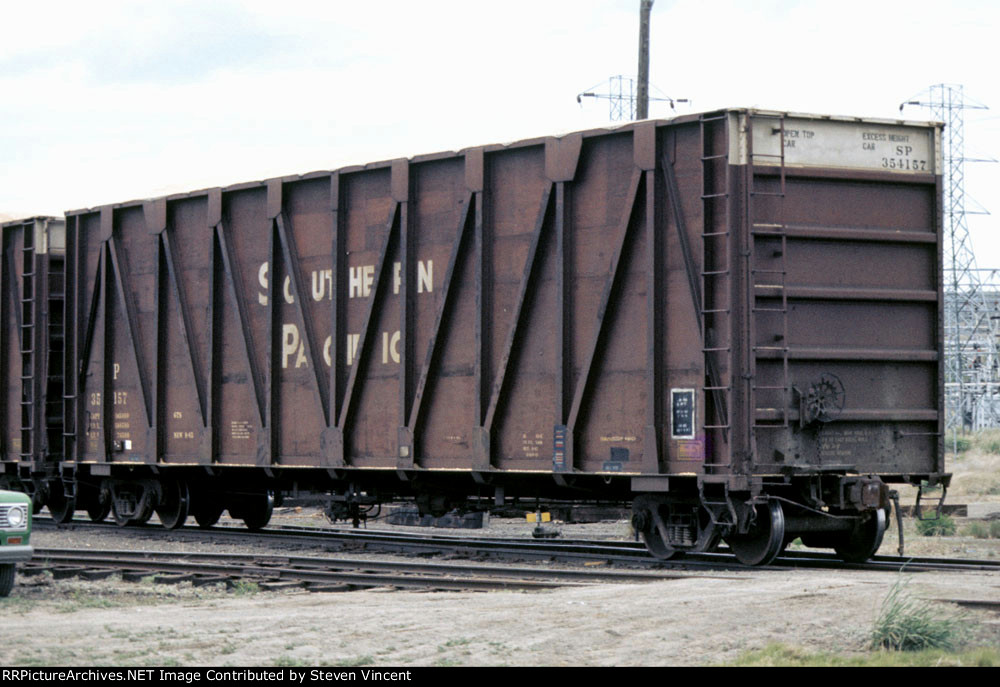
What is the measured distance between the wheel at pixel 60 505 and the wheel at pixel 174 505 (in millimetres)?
1787

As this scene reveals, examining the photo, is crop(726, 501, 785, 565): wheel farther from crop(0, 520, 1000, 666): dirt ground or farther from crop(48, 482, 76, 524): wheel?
crop(48, 482, 76, 524): wheel

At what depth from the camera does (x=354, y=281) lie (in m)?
16.8

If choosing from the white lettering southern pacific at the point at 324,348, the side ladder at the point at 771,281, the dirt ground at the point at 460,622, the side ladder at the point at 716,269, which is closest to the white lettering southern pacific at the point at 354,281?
the white lettering southern pacific at the point at 324,348

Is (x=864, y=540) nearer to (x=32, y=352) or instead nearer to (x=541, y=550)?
(x=541, y=550)

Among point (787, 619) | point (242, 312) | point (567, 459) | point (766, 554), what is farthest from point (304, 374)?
point (787, 619)

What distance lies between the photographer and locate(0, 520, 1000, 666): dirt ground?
820 centimetres

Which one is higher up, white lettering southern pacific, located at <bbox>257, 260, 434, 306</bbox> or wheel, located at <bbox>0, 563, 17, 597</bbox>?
white lettering southern pacific, located at <bbox>257, 260, 434, 306</bbox>

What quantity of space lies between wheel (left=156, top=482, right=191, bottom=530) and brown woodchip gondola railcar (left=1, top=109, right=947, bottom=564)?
1.51 meters

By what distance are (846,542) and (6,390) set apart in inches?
531

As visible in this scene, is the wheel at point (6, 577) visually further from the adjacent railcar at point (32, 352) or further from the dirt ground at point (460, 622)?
the adjacent railcar at point (32, 352)

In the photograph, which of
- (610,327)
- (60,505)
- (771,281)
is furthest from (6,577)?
(60,505)

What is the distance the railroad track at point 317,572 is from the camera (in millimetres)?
12422

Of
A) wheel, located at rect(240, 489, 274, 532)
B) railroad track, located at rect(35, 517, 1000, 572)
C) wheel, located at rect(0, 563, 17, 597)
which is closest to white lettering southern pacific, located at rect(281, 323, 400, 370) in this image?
railroad track, located at rect(35, 517, 1000, 572)

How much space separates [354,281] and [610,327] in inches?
152
